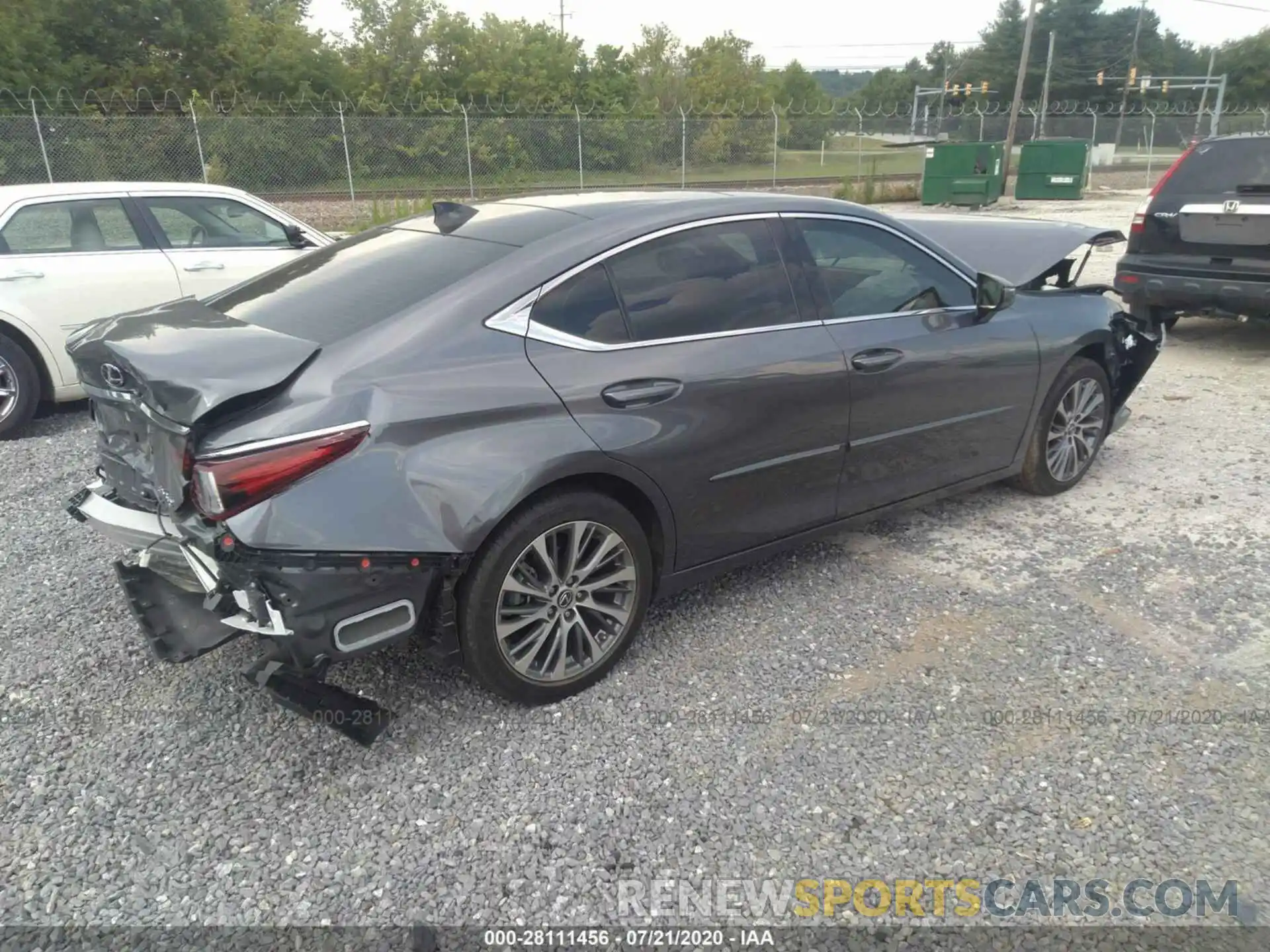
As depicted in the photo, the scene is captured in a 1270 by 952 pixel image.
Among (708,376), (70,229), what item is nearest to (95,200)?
(70,229)

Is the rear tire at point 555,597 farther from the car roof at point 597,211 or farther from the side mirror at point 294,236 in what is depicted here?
the side mirror at point 294,236

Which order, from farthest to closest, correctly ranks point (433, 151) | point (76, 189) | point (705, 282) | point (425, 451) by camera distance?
point (433, 151)
point (76, 189)
point (705, 282)
point (425, 451)

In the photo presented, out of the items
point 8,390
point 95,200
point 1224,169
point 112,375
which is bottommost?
point 8,390

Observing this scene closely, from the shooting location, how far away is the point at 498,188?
2380cm

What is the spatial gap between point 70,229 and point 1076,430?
6.55 metres

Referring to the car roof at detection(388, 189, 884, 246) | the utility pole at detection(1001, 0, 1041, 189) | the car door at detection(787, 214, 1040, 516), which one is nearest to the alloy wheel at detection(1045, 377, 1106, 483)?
the car door at detection(787, 214, 1040, 516)

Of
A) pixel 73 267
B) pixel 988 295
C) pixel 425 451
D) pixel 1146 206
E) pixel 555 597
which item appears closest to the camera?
pixel 425 451

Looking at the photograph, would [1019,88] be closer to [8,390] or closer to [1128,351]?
[1128,351]

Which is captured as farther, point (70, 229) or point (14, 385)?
point (70, 229)

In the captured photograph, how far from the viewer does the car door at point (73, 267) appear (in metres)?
6.12

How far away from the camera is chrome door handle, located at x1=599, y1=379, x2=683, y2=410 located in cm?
310

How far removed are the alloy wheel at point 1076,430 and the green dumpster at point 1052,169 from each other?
22904 millimetres

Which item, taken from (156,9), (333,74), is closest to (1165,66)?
(333,74)

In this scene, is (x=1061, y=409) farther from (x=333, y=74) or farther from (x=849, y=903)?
(x=333, y=74)
